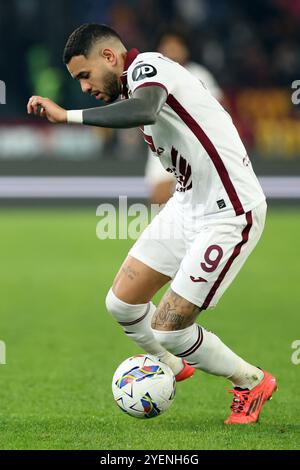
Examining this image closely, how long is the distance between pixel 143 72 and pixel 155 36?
14.9 metres

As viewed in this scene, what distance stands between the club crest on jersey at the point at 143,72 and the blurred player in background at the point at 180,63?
149 inches

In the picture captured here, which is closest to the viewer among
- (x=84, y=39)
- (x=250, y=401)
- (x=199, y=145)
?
(x=84, y=39)

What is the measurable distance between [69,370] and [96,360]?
41 cm

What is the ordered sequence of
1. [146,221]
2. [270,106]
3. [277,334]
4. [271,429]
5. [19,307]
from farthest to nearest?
[270,106]
[146,221]
[19,307]
[277,334]
[271,429]

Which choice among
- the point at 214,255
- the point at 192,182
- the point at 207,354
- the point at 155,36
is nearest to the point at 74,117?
the point at 192,182

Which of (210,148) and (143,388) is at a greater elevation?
(210,148)

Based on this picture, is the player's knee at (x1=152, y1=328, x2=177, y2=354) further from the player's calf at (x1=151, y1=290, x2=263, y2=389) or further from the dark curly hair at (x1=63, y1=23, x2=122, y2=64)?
the dark curly hair at (x1=63, y1=23, x2=122, y2=64)

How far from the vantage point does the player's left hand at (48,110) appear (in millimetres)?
5312

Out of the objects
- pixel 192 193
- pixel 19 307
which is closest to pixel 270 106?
pixel 19 307

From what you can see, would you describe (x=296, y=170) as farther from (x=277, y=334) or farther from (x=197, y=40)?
(x=277, y=334)

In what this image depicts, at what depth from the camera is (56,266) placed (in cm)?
1310

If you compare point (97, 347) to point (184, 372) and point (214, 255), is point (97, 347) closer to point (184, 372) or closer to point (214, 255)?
point (184, 372)

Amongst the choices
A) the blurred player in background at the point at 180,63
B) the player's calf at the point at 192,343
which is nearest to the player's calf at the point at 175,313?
the player's calf at the point at 192,343

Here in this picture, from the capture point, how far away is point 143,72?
5.60 metres
